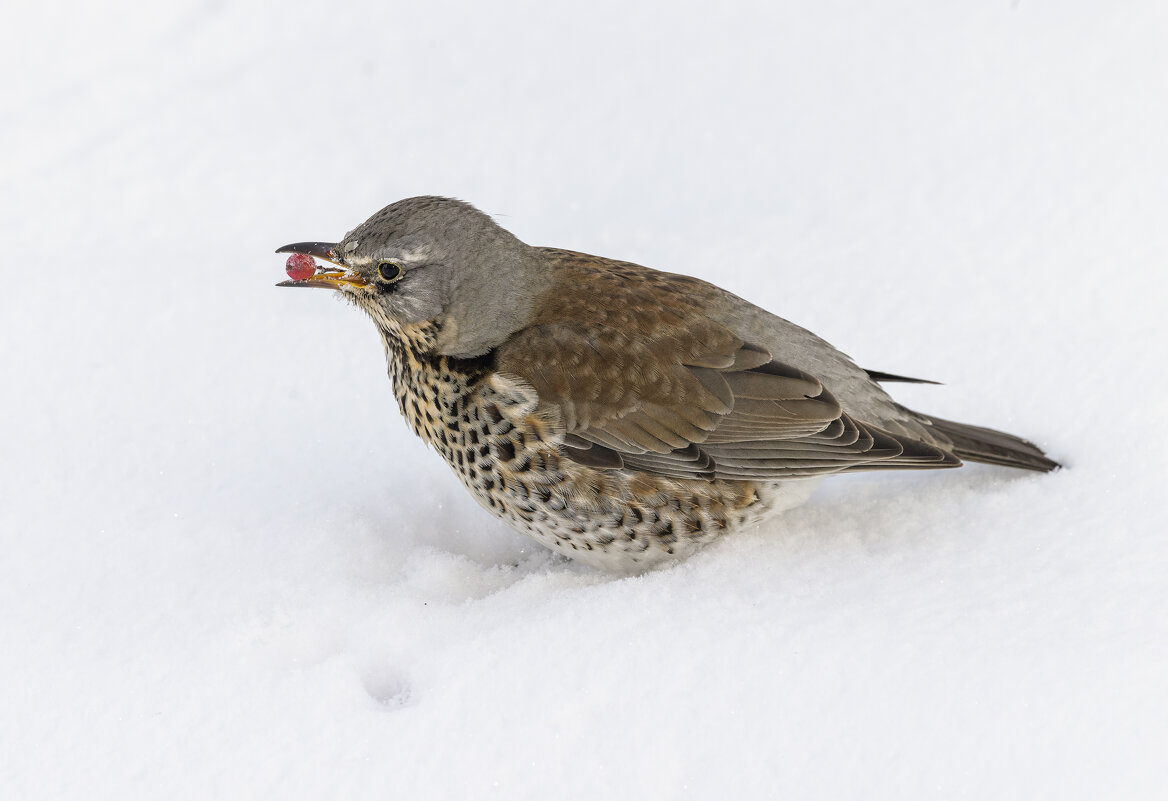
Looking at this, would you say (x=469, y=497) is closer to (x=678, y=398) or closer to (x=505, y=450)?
(x=505, y=450)

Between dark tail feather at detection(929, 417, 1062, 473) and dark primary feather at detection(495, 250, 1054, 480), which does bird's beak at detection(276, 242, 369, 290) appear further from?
dark tail feather at detection(929, 417, 1062, 473)

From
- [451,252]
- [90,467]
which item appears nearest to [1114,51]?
[451,252]

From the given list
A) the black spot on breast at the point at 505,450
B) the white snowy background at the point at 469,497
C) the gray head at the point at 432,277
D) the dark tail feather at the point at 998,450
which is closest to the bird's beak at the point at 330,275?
the gray head at the point at 432,277

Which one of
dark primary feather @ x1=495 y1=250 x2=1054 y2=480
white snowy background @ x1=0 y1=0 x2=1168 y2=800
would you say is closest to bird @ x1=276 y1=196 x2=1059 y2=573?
dark primary feather @ x1=495 y1=250 x2=1054 y2=480

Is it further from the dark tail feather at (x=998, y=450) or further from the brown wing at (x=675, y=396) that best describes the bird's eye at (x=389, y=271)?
the dark tail feather at (x=998, y=450)

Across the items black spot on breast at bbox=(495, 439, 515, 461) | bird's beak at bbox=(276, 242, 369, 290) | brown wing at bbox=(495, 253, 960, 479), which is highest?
bird's beak at bbox=(276, 242, 369, 290)

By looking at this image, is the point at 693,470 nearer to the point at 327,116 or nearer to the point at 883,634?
the point at 883,634

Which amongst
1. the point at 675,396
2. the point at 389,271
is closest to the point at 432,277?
the point at 389,271
